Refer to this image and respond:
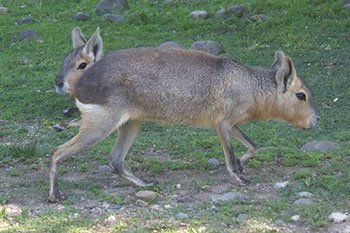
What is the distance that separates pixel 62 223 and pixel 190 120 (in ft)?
5.38

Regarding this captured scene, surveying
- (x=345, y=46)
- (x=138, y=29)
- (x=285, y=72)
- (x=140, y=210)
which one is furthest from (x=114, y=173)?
(x=138, y=29)

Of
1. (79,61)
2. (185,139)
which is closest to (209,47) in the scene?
(79,61)

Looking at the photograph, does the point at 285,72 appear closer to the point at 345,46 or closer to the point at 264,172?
the point at 264,172

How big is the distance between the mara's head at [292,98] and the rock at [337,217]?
5.13 feet

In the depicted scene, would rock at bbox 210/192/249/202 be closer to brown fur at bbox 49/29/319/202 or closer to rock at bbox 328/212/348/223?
brown fur at bbox 49/29/319/202

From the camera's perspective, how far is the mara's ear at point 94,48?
8523 millimetres

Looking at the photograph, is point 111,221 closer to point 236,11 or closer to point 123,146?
point 123,146

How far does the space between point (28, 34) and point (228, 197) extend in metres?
7.35

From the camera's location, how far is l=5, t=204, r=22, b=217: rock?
19.0 ft

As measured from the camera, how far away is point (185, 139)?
785 centimetres

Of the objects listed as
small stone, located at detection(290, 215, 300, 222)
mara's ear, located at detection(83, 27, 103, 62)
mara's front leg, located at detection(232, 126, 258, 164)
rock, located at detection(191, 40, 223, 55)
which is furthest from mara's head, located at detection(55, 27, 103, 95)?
small stone, located at detection(290, 215, 300, 222)

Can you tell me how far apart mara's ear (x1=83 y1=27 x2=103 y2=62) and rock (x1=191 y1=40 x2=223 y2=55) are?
2.67 meters

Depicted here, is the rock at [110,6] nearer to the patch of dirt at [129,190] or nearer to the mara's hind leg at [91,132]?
the patch of dirt at [129,190]

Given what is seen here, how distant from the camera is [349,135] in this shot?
752 cm
